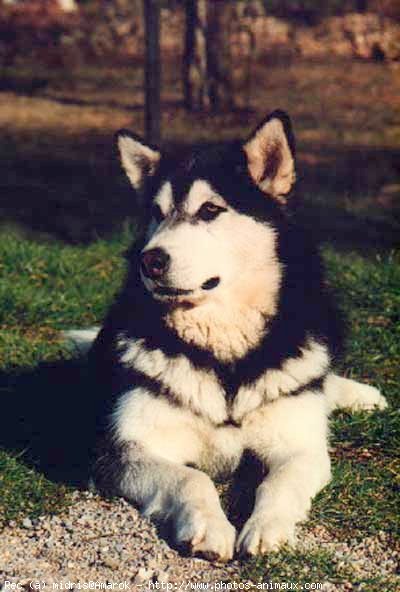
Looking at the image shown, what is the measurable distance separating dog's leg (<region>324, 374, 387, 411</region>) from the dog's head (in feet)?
3.26

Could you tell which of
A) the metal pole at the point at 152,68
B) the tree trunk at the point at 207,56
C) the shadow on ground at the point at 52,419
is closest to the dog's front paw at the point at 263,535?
the shadow on ground at the point at 52,419

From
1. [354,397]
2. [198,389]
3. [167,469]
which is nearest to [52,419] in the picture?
[198,389]

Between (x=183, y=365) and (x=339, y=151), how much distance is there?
307 inches

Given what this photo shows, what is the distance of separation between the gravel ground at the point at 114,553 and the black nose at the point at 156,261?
928 mm

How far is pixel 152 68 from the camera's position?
7.46 m

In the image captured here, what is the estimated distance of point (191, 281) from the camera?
395cm

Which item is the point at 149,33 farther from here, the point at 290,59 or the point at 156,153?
the point at 290,59

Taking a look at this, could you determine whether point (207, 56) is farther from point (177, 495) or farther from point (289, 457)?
point (177, 495)

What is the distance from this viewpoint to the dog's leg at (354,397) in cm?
499

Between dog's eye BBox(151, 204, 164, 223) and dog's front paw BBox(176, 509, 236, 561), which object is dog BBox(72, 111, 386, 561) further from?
dog's front paw BBox(176, 509, 236, 561)

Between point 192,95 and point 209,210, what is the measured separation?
327 inches

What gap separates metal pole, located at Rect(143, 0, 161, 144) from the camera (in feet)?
24.0

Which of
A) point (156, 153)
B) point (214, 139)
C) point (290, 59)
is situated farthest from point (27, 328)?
point (290, 59)

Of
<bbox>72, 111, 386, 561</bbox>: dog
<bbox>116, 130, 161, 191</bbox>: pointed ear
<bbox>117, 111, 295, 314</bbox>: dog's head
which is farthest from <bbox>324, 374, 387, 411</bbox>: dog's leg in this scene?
<bbox>116, 130, 161, 191</bbox>: pointed ear
